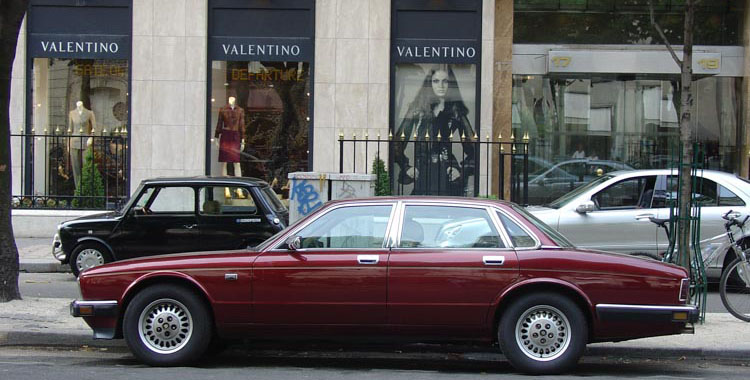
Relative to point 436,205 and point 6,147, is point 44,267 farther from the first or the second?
point 436,205

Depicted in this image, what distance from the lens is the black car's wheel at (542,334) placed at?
7238mm

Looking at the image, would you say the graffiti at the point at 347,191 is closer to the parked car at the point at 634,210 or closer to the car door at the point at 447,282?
the parked car at the point at 634,210

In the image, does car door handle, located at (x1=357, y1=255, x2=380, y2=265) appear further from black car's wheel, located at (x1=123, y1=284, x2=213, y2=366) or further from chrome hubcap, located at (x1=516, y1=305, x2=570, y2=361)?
black car's wheel, located at (x1=123, y1=284, x2=213, y2=366)

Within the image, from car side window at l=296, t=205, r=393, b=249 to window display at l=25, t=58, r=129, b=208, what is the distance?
1135cm

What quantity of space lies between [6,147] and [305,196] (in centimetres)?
404

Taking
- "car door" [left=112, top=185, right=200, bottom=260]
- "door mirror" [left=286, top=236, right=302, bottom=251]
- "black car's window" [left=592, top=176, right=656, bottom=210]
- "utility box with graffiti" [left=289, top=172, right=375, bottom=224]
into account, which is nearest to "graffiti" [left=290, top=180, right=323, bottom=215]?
"utility box with graffiti" [left=289, top=172, right=375, bottom=224]

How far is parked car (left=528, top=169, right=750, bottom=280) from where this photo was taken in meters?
12.3

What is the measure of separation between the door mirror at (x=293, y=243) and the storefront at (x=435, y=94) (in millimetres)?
10490

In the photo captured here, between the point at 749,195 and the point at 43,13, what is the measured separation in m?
13.5

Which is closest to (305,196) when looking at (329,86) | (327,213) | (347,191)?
Answer: (347,191)

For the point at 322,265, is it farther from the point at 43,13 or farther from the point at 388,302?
the point at 43,13

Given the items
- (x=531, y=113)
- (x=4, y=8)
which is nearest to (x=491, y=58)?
(x=531, y=113)

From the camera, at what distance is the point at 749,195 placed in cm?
1245

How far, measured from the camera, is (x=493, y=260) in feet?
23.9
